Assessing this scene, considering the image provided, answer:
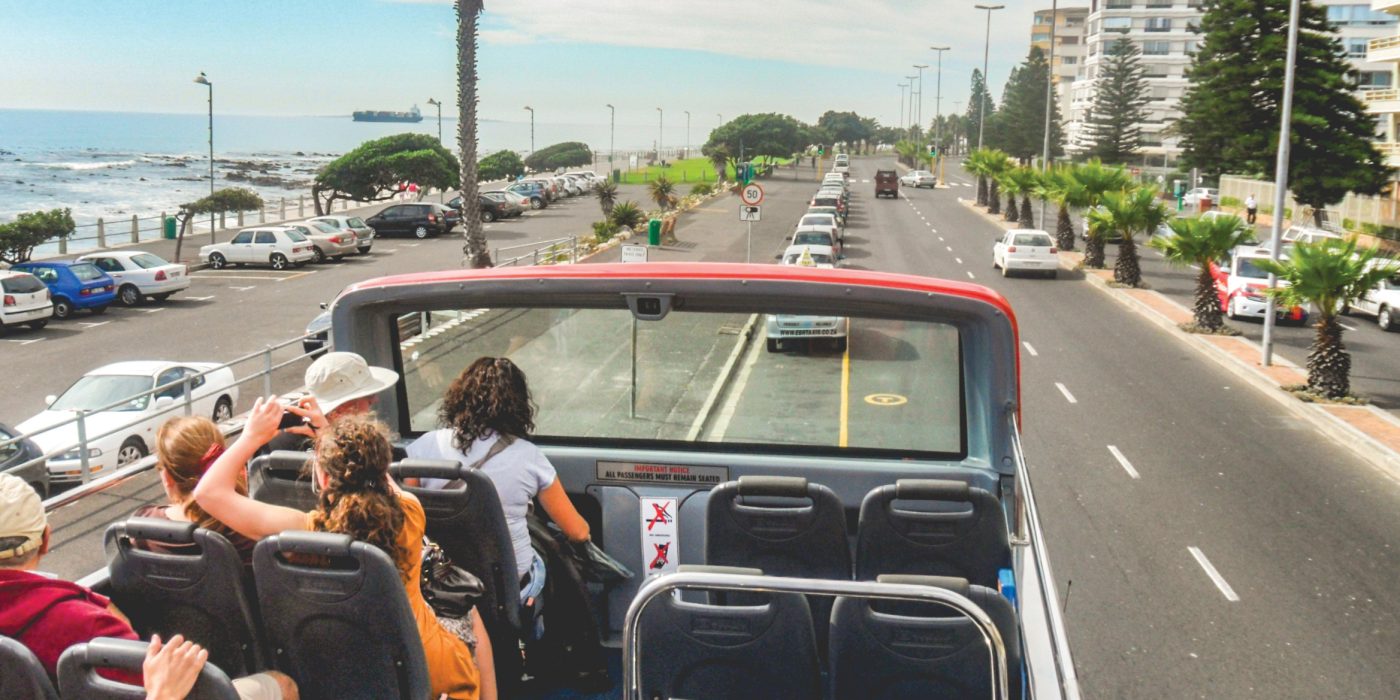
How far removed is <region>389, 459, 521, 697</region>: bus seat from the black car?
4993 cm

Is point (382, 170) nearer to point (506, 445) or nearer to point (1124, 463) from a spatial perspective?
point (1124, 463)

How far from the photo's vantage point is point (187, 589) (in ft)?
13.4

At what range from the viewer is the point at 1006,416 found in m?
5.14

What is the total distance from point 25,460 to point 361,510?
13142 millimetres

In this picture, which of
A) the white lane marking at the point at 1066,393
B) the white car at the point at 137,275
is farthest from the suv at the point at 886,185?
the white lane marking at the point at 1066,393

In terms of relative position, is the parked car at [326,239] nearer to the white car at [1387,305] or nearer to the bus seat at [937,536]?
the white car at [1387,305]

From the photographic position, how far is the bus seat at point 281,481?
4875mm

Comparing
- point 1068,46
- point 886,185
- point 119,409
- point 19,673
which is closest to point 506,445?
point 19,673

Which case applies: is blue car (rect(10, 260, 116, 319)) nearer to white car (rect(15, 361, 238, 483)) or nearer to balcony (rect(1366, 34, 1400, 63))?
white car (rect(15, 361, 238, 483))

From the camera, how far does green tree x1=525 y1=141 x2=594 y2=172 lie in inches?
5886

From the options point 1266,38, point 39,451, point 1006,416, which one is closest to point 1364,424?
point 1006,416

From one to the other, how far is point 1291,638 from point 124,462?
561 inches

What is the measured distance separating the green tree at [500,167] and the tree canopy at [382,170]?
3057cm

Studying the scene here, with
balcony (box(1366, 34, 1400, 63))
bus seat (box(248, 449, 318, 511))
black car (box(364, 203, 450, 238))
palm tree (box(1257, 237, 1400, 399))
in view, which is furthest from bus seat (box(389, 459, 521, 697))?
balcony (box(1366, 34, 1400, 63))
